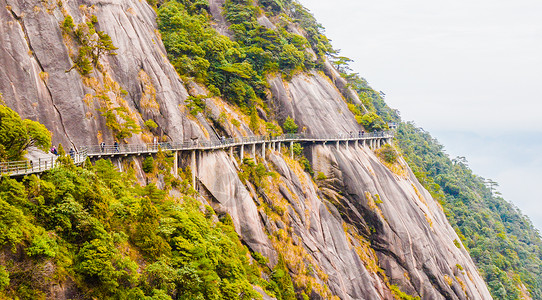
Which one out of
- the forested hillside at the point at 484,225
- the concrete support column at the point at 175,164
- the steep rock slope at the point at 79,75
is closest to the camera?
the steep rock slope at the point at 79,75

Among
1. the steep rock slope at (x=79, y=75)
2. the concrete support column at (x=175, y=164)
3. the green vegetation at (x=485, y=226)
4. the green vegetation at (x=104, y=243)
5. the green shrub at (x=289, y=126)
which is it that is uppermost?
the steep rock slope at (x=79, y=75)

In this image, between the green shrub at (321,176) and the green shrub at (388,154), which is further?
the green shrub at (388,154)

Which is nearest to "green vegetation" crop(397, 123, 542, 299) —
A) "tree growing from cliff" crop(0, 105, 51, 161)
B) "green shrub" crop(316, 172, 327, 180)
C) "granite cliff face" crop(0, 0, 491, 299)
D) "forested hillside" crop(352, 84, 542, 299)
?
"forested hillside" crop(352, 84, 542, 299)

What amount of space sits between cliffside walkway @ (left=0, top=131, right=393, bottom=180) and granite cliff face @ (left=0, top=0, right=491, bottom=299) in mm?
1129

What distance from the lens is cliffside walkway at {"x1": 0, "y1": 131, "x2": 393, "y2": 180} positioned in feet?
72.4

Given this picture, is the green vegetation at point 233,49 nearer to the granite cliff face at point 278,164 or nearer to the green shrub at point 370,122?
the granite cliff face at point 278,164

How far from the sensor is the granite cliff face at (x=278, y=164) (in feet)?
110

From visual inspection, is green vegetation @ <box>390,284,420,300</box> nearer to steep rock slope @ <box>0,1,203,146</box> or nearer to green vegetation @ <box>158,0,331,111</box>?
green vegetation @ <box>158,0,331,111</box>

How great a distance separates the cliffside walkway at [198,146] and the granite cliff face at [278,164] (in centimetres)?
113

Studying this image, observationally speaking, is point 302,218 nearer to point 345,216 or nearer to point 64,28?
point 345,216

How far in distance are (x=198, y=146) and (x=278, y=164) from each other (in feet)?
45.0

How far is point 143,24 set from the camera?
48.4 meters

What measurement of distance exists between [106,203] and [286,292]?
72.0 feet

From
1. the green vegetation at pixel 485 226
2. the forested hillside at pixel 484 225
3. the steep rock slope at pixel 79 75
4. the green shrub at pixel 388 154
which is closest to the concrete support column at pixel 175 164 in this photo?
the steep rock slope at pixel 79 75
